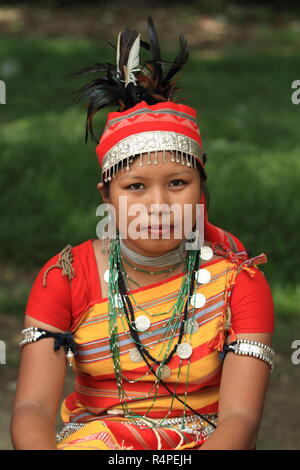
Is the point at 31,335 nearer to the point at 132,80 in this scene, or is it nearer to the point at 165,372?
the point at 165,372

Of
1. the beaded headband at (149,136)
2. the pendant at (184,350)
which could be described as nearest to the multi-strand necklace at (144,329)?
the pendant at (184,350)

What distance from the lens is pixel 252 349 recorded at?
3.08m

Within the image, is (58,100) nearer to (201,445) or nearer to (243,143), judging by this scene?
(243,143)

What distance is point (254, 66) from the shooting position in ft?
36.5

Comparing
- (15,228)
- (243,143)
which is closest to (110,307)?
(15,228)

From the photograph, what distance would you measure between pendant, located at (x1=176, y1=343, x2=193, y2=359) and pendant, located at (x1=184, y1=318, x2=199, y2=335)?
0.05m

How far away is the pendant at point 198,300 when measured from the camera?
128 inches

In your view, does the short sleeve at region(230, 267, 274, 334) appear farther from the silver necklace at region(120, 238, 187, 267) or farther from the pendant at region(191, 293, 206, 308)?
the silver necklace at region(120, 238, 187, 267)

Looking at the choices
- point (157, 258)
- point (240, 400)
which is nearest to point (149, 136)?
point (157, 258)

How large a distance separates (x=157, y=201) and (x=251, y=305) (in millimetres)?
488

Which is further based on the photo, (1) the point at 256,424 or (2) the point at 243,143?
(2) the point at 243,143

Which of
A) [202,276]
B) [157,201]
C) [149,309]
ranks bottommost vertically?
[149,309]

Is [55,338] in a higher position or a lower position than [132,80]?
lower

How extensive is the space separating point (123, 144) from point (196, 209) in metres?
0.34
